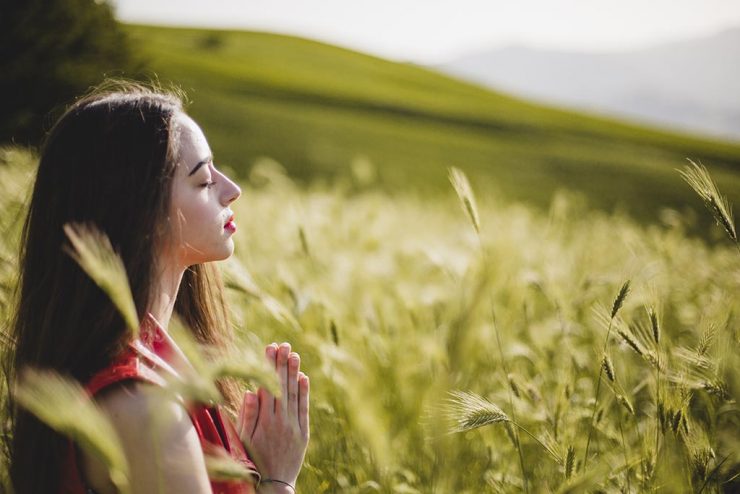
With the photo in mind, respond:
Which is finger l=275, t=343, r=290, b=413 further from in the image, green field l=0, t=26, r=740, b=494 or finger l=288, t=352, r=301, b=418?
green field l=0, t=26, r=740, b=494

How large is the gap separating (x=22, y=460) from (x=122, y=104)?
2.55ft

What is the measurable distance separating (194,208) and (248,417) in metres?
0.54

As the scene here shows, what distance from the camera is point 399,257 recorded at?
3.86 metres

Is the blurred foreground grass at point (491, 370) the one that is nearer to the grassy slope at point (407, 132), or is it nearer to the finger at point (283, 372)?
the finger at point (283, 372)

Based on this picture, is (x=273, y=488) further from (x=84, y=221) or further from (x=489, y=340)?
(x=489, y=340)

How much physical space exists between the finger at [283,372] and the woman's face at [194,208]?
0.88 ft

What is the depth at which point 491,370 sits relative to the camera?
2.23 metres

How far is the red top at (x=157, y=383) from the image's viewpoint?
3.18 ft

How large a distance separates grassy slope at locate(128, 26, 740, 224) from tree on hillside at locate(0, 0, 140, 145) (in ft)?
22.9

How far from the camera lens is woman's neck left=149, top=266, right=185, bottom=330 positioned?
121cm

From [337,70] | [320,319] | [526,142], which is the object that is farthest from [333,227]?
[337,70]

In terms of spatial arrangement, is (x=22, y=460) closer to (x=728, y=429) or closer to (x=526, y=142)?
(x=728, y=429)

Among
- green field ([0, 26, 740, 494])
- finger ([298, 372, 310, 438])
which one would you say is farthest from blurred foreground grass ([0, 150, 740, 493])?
finger ([298, 372, 310, 438])

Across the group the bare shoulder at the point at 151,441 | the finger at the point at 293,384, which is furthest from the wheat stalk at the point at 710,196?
the bare shoulder at the point at 151,441
